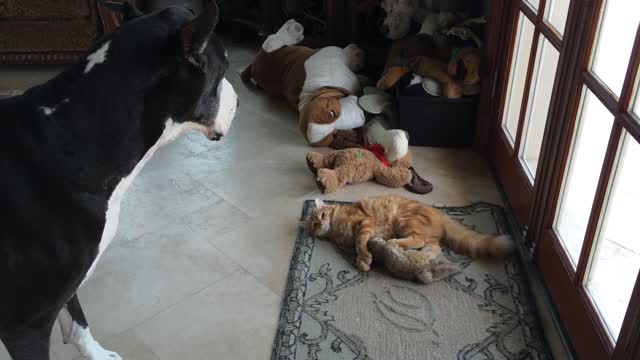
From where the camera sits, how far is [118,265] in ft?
6.88

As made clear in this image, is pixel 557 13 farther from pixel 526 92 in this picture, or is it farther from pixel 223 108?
pixel 223 108

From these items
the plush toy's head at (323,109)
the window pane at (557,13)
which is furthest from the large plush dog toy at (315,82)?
the window pane at (557,13)

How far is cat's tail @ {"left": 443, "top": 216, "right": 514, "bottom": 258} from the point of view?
2076 mm

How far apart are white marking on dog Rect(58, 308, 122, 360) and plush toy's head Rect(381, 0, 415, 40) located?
2.19 meters

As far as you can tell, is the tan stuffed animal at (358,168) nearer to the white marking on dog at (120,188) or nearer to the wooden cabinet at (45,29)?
the white marking on dog at (120,188)

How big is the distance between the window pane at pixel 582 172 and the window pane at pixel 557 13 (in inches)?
12.2

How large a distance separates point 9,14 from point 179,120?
295cm

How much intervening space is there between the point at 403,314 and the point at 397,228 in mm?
389

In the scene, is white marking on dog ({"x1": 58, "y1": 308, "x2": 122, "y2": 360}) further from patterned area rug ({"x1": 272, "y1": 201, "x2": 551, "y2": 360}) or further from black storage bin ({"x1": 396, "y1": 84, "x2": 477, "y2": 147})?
black storage bin ({"x1": 396, "y1": 84, "x2": 477, "y2": 147})

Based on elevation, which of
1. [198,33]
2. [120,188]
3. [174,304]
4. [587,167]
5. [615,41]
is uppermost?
[198,33]

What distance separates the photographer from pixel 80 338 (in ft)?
5.36

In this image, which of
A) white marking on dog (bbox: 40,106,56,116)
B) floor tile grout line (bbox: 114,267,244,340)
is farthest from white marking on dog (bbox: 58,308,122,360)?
white marking on dog (bbox: 40,106,56,116)

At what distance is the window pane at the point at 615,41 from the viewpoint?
56.9 inches

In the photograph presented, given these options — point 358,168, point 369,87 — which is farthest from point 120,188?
point 369,87
